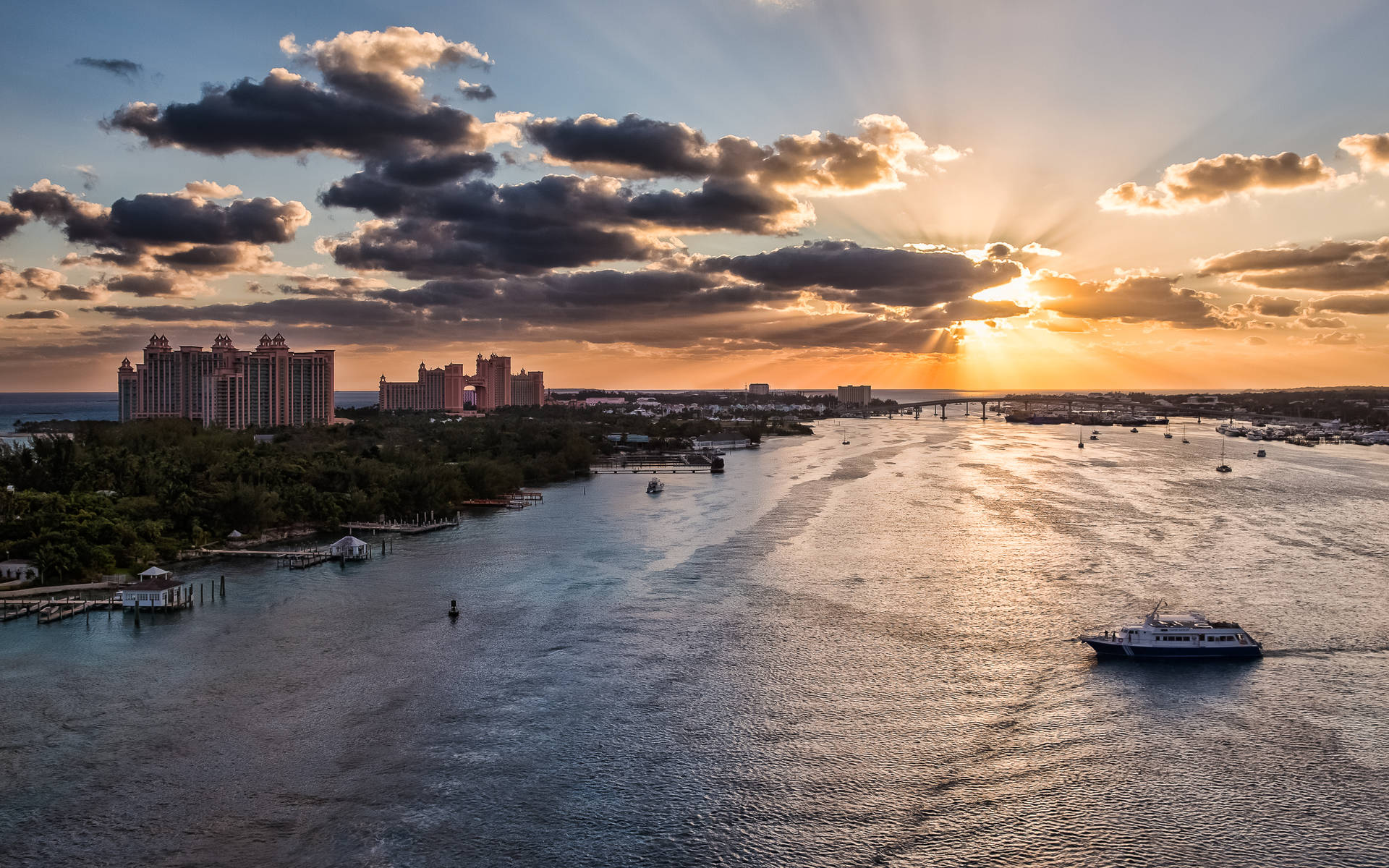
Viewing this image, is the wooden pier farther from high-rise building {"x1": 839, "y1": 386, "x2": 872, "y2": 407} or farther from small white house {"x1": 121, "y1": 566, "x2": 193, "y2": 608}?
high-rise building {"x1": 839, "y1": 386, "x2": 872, "y2": 407}

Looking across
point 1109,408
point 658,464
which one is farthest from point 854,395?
point 658,464

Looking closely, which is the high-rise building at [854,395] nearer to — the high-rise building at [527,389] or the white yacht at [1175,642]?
the high-rise building at [527,389]

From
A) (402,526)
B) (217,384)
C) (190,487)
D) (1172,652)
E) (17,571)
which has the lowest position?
(1172,652)

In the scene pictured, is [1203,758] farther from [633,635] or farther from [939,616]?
[633,635]

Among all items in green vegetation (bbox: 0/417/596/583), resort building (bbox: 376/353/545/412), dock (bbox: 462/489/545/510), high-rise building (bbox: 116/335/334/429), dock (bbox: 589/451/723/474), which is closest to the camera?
green vegetation (bbox: 0/417/596/583)

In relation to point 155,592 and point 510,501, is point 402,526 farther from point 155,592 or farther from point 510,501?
point 155,592

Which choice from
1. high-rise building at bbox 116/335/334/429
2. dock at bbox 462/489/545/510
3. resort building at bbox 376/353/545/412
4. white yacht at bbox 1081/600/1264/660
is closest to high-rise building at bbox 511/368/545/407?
resort building at bbox 376/353/545/412

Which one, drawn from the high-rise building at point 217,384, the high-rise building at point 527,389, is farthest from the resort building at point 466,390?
the high-rise building at point 217,384
